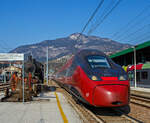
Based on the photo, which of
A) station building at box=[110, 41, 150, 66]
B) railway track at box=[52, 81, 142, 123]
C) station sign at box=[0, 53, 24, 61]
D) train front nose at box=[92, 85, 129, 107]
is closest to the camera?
train front nose at box=[92, 85, 129, 107]

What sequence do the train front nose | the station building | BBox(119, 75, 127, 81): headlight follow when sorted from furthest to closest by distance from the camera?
the station building < BBox(119, 75, 127, 81): headlight < the train front nose

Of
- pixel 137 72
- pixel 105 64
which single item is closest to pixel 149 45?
pixel 137 72

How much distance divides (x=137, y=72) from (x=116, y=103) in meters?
23.5

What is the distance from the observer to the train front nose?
7289 millimetres

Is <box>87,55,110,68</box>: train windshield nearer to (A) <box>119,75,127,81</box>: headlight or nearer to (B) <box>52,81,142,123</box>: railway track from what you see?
(A) <box>119,75,127,81</box>: headlight

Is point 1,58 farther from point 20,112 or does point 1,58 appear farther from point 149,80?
point 149,80

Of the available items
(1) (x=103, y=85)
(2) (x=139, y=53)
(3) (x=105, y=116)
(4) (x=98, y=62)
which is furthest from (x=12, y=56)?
(2) (x=139, y=53)

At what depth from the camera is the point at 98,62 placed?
30.2ft

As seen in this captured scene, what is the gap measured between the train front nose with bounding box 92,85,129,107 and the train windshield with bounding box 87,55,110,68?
164cm

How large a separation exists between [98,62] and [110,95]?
7.52 feet

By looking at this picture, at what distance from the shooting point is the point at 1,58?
11.2 m

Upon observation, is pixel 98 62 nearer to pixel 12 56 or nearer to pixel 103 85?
pixel 103 85

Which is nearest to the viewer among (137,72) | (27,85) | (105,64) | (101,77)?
(101,77)

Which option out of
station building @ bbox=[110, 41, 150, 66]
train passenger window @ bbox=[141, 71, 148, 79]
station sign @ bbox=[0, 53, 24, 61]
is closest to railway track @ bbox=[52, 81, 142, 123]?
station sign @ bbox=[0, 53, 24, 61]
